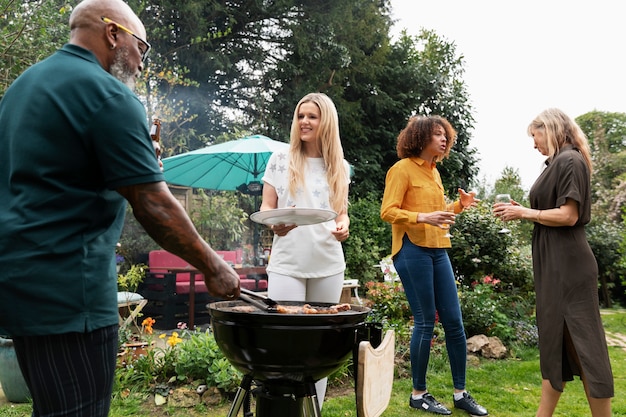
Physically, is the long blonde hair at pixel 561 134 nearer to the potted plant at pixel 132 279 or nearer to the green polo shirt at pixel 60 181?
the green polo shirt at pixel 60 181

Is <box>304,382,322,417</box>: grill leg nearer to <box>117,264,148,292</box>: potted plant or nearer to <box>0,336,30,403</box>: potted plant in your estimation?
<box>0,336,30,403</box>: potted plant

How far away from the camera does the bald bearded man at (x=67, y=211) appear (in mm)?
1186

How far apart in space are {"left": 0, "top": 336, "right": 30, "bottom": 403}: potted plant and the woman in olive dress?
11.0 feet

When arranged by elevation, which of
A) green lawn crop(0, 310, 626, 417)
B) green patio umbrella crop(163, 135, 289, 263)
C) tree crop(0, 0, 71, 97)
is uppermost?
tree crop(0, 0, 71, 97)

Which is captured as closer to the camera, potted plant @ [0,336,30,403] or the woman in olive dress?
the woman in olive dress

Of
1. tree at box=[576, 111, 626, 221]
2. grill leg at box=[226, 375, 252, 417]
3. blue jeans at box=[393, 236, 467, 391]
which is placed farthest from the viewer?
tree at box=[576, 111, 626, 221]

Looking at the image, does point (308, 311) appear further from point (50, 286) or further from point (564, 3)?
point (564, 3)

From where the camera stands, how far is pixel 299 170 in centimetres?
264

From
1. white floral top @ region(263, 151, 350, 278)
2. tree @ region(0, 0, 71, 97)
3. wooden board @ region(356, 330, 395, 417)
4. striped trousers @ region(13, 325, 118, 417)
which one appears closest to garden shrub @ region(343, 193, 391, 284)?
tree @ region(0, 0, 71, 97)

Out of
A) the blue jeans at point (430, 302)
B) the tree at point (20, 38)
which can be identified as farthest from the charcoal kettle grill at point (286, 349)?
the tree at point (20, 38)

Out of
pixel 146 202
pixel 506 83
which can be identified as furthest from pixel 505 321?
pixel 506 83

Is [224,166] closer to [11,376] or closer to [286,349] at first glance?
[11,376]

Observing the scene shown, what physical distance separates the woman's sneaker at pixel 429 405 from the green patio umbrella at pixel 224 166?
166 inches

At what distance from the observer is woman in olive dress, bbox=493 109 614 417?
2.52 m
